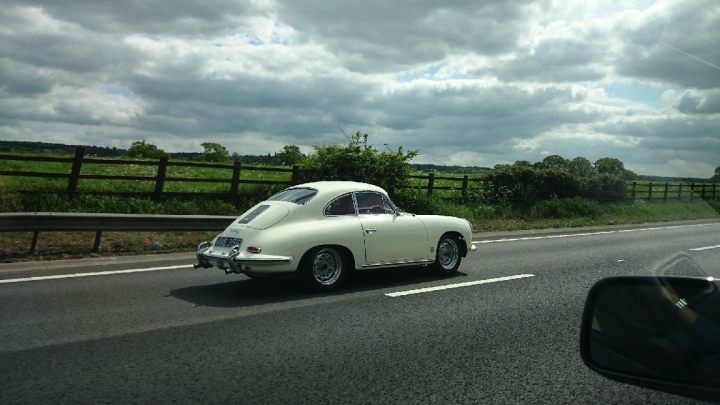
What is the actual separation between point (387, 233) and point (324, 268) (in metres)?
1.13

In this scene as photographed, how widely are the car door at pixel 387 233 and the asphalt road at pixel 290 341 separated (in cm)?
43

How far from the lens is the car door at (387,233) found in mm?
8656

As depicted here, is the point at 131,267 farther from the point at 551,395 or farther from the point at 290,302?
the point at 551,395

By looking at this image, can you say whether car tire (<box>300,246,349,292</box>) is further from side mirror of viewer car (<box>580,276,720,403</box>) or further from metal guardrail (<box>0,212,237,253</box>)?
side mirror of viewer car (<box>580,276,720,403</box>)

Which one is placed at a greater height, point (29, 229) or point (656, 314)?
point (656, 314)

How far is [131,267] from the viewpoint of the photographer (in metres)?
10.0

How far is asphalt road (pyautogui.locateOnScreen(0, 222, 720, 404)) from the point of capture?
4441 millimetres

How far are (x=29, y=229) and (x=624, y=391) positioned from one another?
9930 millimetres

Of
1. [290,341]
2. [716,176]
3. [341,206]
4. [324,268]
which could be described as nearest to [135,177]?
[341,206]

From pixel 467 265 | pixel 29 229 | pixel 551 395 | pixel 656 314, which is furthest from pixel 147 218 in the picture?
pixel 656 314

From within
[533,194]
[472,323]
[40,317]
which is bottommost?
[40,317]

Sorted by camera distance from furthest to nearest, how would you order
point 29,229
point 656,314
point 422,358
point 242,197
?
1. point 242,197
2. point 29,229
3. point 422,358
4. point 656,314

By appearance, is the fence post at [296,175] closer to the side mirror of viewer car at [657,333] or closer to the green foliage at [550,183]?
the green foliage at [550,183]

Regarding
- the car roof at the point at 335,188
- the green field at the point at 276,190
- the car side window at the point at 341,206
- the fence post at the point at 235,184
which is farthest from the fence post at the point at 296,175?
the car side window at the point at 341,206
